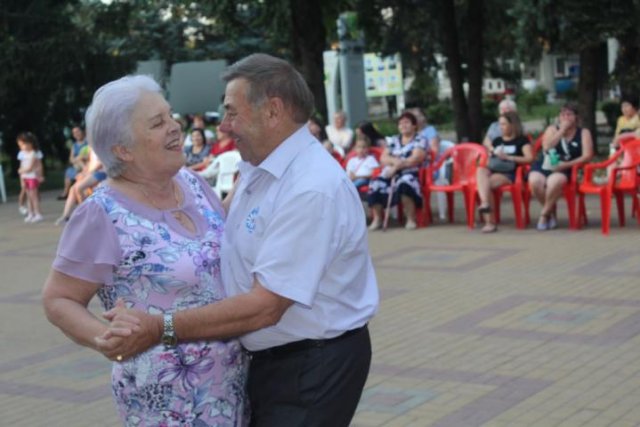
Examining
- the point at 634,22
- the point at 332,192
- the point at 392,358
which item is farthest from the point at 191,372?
the point at 634,22

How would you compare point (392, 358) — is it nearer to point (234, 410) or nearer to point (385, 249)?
point (234, 410)

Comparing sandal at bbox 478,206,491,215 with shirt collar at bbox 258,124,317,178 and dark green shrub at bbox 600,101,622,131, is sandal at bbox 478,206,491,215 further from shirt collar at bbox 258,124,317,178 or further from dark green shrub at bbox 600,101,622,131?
dark green shrub at bbox 600,101,622,131

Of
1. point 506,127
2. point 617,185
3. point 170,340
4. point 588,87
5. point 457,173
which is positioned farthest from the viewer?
point 588,87

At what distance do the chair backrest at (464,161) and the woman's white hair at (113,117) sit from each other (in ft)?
36.1

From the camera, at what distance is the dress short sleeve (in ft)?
10.3

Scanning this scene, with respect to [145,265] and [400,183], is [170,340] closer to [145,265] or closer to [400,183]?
[145,265]

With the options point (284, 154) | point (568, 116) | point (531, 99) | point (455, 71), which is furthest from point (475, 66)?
point (531, 99)

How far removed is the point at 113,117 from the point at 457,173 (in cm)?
1157

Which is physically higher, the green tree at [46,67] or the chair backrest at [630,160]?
the green tree at [46,67]

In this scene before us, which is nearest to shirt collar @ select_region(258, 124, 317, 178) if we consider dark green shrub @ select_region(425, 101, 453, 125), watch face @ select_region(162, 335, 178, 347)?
watch face @ select_region(162, 335, 178, 347)

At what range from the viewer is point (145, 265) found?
10.5ft

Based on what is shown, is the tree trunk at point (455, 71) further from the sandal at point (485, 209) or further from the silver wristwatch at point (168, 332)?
the silver wristwatch at point (168, 332)

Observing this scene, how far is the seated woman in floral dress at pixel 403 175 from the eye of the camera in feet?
46.8

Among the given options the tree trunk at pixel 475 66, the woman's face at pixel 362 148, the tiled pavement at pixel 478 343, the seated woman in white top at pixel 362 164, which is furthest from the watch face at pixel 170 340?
the tree trunk at pixel 475 66
